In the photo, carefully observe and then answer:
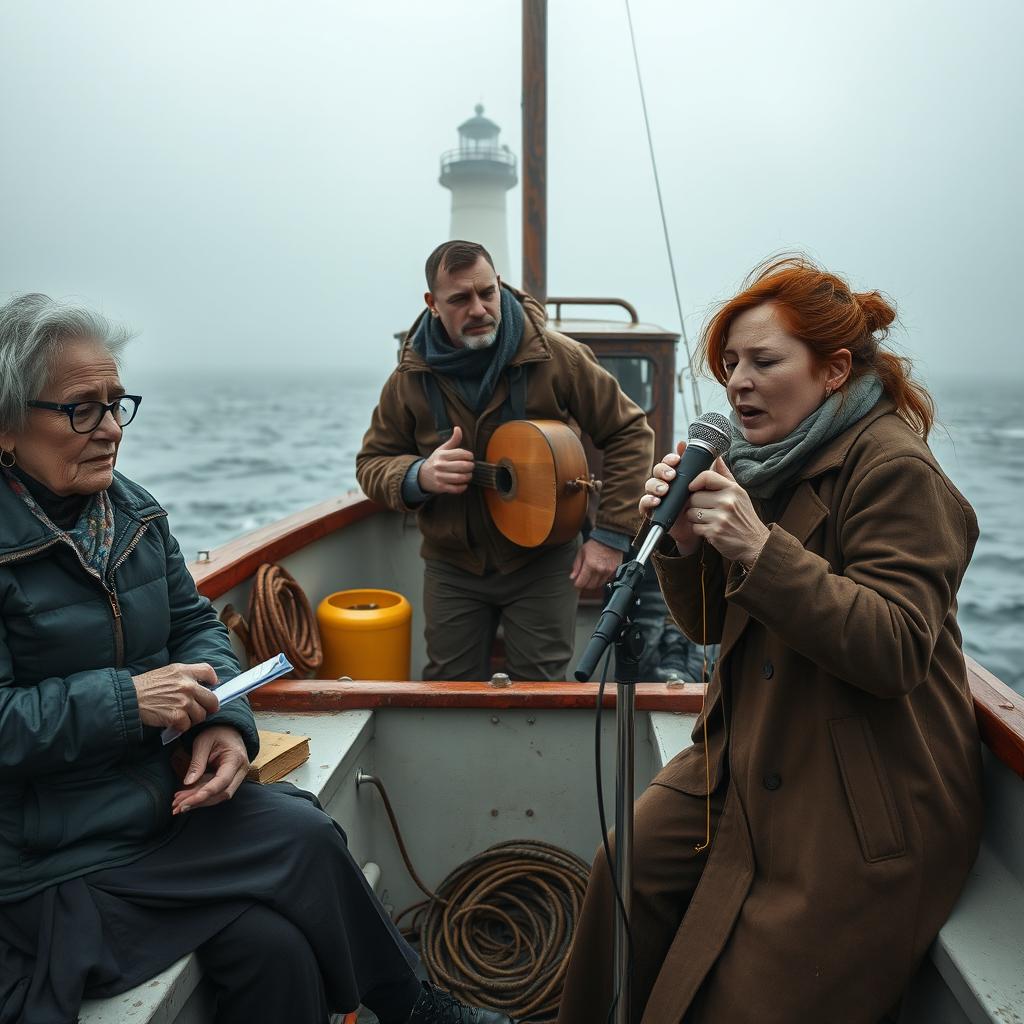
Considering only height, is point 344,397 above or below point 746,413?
below

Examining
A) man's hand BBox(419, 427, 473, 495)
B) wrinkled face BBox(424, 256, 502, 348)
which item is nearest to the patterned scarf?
man's hand BBox(419, 427, 473, 495)

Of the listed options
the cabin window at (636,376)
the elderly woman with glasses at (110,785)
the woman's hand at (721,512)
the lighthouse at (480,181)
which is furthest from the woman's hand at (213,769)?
the lighthouse at (480,181)

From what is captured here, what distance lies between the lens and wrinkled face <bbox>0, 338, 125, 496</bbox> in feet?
5.57

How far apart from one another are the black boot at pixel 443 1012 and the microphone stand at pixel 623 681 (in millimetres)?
521

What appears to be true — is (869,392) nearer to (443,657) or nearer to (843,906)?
(843,906)

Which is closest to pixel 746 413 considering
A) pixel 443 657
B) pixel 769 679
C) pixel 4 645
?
pixel 769 679

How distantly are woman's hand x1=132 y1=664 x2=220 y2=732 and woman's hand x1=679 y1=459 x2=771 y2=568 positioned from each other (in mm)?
931

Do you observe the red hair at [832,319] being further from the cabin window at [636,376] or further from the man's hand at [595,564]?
the cabin window at [636,376]

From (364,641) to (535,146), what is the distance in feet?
13.6

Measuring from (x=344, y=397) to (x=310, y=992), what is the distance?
335 ft

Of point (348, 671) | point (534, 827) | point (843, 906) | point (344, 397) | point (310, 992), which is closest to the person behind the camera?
point (843, 906)

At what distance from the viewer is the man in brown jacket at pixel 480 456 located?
3229mm

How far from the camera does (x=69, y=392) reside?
171 cm

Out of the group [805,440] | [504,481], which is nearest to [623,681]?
[805,440]
